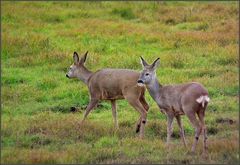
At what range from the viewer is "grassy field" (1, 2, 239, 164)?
33.2 feet

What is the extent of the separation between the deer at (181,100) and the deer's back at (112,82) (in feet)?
1.50

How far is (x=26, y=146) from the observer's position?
10.5m

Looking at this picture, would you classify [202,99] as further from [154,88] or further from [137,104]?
[137,104]

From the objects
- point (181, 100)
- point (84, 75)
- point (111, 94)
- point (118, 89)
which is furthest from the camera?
point (84, 75)

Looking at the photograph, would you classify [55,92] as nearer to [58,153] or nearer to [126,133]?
[126,133]

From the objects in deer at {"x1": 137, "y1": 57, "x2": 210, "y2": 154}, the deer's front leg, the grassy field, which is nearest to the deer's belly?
the deer's front leg

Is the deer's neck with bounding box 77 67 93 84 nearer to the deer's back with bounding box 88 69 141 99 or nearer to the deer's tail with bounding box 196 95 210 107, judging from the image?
the deer's back with bounding box 88 69 141 99

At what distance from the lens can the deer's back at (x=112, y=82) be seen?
11.5m

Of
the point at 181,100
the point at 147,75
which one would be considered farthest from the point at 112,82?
the point at 181,100

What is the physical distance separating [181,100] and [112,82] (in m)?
2.00

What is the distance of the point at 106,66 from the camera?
16484mm

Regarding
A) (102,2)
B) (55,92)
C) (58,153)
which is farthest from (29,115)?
(102,2)

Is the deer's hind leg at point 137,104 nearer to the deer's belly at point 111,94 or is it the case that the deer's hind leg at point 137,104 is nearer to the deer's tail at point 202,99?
the deer's belly at point 111,94

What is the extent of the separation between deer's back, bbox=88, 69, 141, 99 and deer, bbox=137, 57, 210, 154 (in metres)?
0.46
